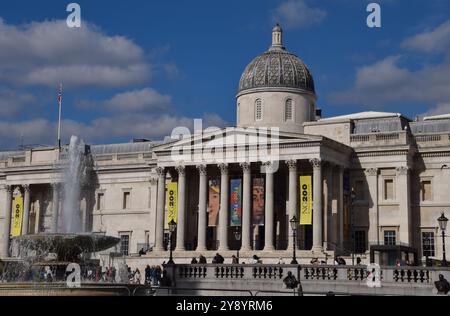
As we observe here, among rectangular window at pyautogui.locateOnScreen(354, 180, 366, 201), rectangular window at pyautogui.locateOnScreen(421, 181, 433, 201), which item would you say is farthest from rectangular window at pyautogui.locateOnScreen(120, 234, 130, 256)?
rectangular window at pyautogui.locateOnScreen(421, 181, 433, 201)

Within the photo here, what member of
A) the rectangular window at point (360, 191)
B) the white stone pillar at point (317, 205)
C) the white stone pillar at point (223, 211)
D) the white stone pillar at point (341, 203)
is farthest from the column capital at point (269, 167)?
the rectangular window at point (360, 191)

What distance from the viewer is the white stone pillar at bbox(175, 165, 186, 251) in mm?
65125

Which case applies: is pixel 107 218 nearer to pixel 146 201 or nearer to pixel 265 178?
pixel 146 201

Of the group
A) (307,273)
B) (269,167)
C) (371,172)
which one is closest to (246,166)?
(269,167)

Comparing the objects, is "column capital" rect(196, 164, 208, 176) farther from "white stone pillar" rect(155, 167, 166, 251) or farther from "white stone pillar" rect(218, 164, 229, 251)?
"white stone pillar" rect(155, 167, 166, 251)

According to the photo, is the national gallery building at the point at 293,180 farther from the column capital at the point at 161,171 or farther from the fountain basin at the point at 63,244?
the fountain basin at the point at 63,244

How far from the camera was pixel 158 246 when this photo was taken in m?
65.9

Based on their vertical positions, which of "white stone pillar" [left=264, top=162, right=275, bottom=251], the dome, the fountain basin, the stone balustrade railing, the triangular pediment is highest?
the dome

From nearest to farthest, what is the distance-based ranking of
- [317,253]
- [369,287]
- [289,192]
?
1. [369,287]
2. [317,253]
3. [289,192]

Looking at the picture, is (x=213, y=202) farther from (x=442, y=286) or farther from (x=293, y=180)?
(x=442, y=286)

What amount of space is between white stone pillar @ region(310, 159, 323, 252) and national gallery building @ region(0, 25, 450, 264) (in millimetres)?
79

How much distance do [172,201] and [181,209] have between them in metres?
1.70

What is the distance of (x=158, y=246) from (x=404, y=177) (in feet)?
66.4
